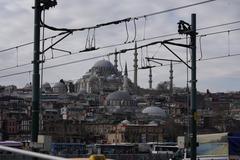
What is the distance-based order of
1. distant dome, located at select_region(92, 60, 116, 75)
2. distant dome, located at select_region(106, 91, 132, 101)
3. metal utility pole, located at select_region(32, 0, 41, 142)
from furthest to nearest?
1. distant dome, located at select_region(92, 60, 116, 75)
2. distant dome, located at select_region(106, 91, 132, 101)
3. metal utility pole, located at select_region(32, 0, 41, 142)

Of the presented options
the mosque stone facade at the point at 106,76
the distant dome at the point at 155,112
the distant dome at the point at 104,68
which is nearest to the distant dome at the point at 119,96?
the distant dome at the point at 155,112

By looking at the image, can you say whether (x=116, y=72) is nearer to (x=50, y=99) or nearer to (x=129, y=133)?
(x=50, y=99)

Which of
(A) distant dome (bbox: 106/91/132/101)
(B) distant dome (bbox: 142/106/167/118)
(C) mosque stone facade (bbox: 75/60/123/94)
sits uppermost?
(C) mosque stone facade (bbox: 75/60/123/94)

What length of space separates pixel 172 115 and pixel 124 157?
377 feet

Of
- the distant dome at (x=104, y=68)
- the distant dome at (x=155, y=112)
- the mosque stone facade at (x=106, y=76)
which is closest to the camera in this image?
the distant dome at (x=155, y=112)

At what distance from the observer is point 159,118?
6112 inches

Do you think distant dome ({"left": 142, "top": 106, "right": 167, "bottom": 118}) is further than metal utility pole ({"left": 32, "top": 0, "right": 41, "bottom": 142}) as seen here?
Yes

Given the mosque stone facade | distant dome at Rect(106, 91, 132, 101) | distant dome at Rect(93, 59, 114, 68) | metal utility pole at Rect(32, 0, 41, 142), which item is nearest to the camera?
metal utility pole at Rect(32, 0, 41, 142)

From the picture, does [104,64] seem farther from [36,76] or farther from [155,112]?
[36,76]

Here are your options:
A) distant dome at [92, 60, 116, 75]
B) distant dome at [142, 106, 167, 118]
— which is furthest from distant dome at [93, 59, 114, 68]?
distant dome at [142, 106, 167, 118]

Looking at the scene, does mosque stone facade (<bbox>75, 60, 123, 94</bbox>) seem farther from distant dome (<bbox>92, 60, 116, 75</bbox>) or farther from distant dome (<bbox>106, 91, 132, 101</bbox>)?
distant dome (<bbox>106, 91, 132, 101</bbox>)

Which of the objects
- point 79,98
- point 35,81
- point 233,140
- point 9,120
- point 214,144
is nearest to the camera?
point 35,81

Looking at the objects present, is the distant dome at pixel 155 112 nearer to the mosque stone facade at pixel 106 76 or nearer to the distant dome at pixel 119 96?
the distant dome at pixel 119 96

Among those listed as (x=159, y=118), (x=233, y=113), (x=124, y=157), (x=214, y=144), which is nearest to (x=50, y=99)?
(x=159, y=118)
